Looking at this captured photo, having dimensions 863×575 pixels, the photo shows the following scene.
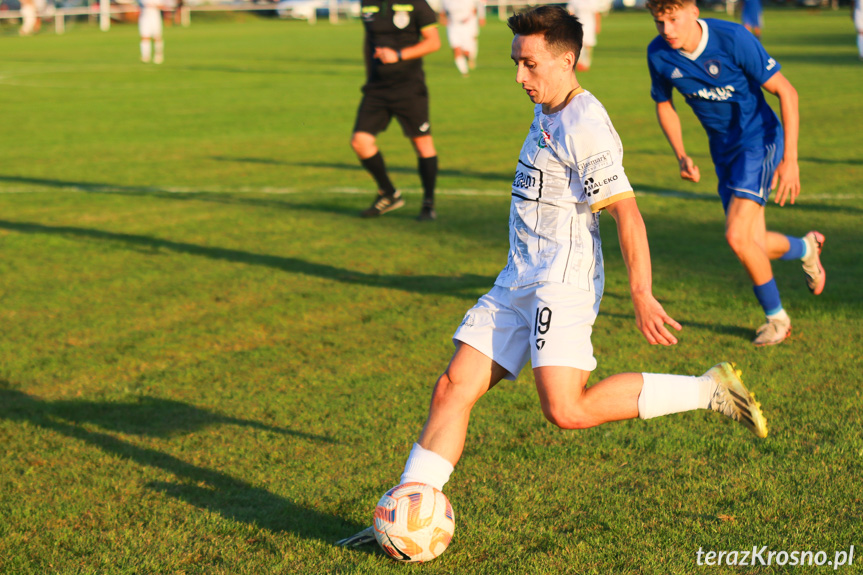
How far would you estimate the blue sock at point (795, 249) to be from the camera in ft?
19.2

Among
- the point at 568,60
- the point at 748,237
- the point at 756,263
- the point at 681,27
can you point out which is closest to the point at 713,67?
the point at 681,27

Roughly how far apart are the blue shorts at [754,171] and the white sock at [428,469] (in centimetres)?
298

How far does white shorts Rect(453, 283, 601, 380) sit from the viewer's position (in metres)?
3.36

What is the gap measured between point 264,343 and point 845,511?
137 inches

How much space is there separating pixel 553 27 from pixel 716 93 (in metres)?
2.54

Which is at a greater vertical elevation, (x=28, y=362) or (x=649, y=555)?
(x=649, y=555)

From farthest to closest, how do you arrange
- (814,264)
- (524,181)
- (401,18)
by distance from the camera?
(401,18) → (814,264) → (524,181)

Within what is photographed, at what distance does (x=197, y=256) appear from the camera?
796 cm

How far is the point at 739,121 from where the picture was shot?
559 centimetres

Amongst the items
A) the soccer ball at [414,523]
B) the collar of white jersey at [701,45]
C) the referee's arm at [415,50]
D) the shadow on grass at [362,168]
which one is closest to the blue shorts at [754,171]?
the collar of white jersey at [701,45]

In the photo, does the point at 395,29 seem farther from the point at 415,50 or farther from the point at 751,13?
the point at 751,13

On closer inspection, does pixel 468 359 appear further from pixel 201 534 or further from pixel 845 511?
pixel 845 511

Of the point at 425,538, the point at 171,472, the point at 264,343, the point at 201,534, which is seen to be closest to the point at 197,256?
the point at 264,343

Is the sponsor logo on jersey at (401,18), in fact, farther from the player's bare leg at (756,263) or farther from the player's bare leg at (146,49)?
the player's bare leg at (146,49)
